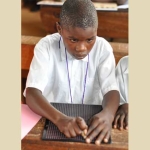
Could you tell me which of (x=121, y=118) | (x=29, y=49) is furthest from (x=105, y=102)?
(x=29, y=49)

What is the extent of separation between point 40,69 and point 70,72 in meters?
0.15

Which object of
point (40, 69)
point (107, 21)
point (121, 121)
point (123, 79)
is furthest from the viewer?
point (107, 21)

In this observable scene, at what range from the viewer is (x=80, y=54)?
1.02 meters

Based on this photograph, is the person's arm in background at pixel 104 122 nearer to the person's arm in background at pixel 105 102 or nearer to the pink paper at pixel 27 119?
the person's arm in background at pixel 105 102

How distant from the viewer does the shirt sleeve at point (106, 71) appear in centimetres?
110

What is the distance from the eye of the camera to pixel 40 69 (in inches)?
43.5

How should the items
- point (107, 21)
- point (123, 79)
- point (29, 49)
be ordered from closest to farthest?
point (123, 79) → point (29, 49) → point (107, 21)

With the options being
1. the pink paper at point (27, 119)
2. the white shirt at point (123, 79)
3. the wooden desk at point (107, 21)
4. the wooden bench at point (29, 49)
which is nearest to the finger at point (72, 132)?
the pink paper at point (27, 119)

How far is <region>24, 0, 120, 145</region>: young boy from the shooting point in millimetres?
893

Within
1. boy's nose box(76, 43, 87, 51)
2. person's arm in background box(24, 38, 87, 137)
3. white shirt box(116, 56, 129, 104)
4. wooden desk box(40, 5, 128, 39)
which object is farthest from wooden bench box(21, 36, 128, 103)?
wooden desk box(40, 5, 128, 39)

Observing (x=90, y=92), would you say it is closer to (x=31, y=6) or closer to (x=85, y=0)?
(x=85, y=0)

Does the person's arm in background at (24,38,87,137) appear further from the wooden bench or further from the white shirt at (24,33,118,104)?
the wooden bench

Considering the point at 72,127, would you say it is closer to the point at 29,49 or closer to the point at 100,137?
the point at 100,137

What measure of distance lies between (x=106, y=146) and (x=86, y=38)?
1.17ft
